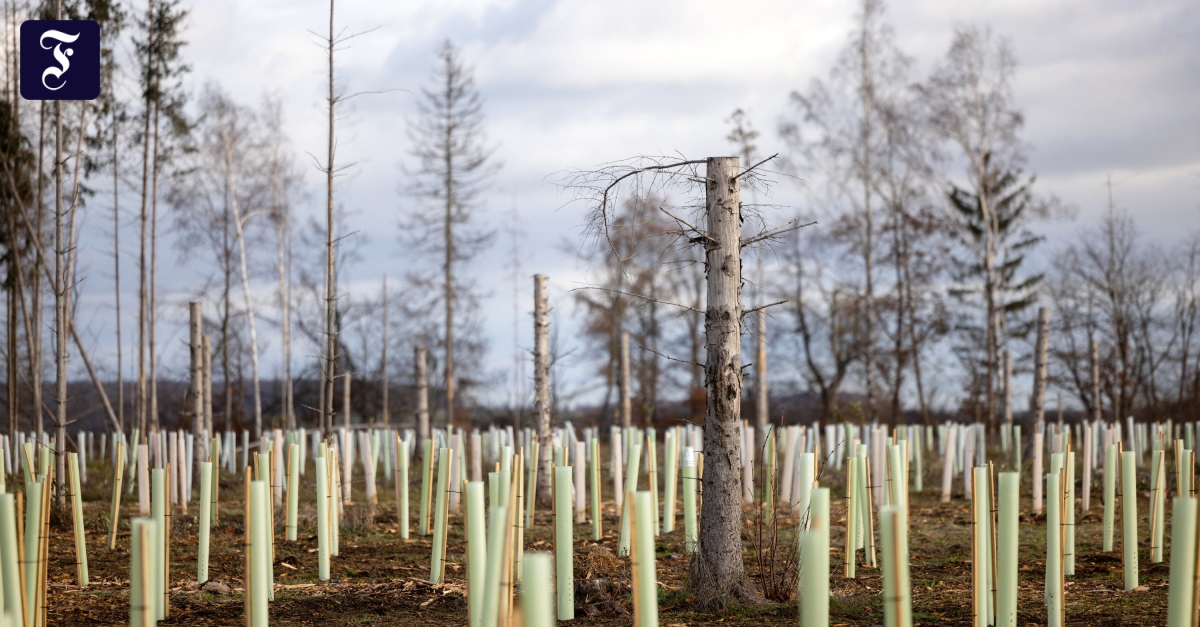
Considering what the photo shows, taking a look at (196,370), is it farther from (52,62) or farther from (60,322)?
(52,62)

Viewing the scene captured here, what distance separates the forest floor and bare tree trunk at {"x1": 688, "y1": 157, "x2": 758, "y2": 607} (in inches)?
8.9

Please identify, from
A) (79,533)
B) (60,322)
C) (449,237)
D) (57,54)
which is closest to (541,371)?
(60,322)

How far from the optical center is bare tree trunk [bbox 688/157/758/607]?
620 centimetres

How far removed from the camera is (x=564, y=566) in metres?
5.95

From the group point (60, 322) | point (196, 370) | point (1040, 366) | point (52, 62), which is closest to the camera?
point (60, 322)

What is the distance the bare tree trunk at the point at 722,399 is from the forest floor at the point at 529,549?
0.23 m

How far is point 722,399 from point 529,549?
3618 mm

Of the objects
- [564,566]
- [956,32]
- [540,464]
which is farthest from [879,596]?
[956,32]

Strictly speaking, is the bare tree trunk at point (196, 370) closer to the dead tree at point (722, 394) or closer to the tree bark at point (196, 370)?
the tree bark at point (196, 370)

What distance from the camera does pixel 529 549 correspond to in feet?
30.1

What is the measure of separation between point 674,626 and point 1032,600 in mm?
2385

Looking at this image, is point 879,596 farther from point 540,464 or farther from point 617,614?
point 540,464

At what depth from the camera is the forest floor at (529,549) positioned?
6164 millimetres

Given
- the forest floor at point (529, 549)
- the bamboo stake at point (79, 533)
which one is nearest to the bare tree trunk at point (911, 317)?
the forest floor at point (529, 549)
